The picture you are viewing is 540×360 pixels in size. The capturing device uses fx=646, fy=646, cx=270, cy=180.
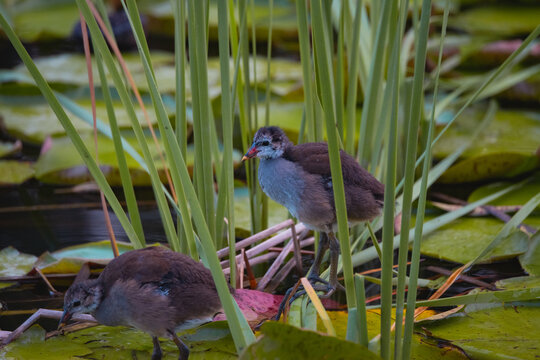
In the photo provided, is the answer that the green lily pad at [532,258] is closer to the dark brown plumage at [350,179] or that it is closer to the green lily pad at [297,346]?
the dark brown plumage at [350,179]

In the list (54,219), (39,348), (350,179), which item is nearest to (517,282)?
(350,179)

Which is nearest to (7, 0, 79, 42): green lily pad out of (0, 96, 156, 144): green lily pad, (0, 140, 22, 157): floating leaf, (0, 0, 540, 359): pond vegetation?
(0, 0, 540, 359): pond vegetation

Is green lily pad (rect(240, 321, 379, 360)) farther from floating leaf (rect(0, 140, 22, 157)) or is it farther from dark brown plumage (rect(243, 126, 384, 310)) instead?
floating leaf (rect(0, 140, 22, 157))

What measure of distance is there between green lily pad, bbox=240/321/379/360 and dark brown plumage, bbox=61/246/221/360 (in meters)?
0.39

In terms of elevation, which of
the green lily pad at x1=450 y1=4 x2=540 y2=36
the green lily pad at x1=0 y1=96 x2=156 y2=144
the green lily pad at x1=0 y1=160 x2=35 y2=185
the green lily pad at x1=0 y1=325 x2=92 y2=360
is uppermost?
the green lily pad at x1=450 y1=4 x2=540 y2=36

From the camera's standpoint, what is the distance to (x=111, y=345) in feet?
6.67

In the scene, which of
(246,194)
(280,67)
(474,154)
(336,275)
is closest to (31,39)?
(280,67)

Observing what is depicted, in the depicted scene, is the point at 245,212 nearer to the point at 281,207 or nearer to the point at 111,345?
the point at 281,207

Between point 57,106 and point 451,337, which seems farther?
point 451,337

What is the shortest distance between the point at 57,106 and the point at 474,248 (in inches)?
71.7

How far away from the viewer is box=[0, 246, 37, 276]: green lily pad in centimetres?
266

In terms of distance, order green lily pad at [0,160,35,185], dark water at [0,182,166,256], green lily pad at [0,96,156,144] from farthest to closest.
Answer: green lily pad at [0,96,156,144], green lily pad at [0,160,35,185], dark water at [0,182,166,256]

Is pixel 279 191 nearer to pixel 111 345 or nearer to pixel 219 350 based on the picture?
pixel 219 350

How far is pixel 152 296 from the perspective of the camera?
6.10ft
